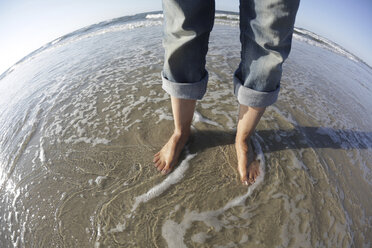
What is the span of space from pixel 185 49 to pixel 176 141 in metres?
0.69

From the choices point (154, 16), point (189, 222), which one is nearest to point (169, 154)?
point (189, 222)

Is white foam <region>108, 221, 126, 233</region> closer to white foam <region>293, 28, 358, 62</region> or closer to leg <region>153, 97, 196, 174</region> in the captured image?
leg <region>153, 97, 196, 174</region>

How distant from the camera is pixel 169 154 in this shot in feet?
4.89

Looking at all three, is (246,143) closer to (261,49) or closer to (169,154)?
(169,154)

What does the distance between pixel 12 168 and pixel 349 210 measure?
7.72 ft

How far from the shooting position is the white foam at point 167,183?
1.30m

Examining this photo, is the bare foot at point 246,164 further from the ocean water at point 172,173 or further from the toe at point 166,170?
the toe at point 166,170

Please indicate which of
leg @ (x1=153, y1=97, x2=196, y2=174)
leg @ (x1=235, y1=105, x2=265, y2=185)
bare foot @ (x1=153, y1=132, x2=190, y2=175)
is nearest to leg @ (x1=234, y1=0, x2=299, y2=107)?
leg @ (x1=235, y1=105, x2=265, y2=185)

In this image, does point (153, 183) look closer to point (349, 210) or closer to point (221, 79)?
point (349, 210)

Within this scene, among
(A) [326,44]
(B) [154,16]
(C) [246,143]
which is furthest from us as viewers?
(B) [154,16]

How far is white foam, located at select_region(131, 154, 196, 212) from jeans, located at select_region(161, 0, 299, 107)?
53cm

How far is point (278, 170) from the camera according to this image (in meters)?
1.48

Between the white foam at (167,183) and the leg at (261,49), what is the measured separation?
518 millimetres

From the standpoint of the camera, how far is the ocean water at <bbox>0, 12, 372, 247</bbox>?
3.81 feet
